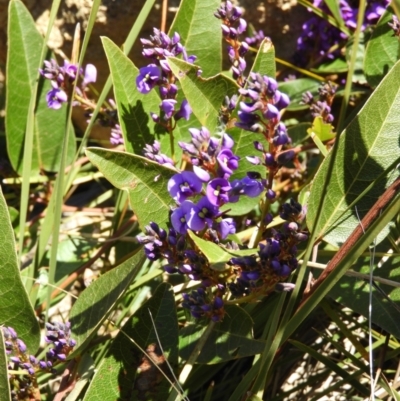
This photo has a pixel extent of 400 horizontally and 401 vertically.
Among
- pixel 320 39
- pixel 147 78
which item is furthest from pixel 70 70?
pixel 320 39

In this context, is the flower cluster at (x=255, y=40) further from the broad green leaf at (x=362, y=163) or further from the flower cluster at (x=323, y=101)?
the broad green leaf at (x=362, y=163)

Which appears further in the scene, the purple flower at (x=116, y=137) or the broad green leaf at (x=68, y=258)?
the broad green leaf at (x=68, y=258)

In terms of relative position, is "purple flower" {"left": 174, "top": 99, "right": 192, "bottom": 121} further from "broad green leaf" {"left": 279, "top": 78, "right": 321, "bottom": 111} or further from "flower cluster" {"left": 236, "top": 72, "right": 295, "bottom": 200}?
"broad green leaf" {"left": 279, "top": 78, "right": 321, "bottom": 111}

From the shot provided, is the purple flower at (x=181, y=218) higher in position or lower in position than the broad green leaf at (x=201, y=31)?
lower

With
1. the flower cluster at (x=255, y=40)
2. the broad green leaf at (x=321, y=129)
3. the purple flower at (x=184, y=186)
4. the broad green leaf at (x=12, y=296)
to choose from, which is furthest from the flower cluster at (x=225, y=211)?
the flower cluster at (x=255, y=40)

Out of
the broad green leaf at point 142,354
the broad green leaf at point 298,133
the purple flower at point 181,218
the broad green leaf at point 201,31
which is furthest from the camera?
the broad green leaf at point 298,133

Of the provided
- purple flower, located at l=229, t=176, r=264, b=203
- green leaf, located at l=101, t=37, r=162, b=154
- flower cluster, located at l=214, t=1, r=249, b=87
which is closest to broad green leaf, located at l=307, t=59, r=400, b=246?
purple flower, located at l=229, t=176, r=264, b=203

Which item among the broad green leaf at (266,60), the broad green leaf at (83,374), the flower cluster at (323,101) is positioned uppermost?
the broad green leaf at (266,60)
